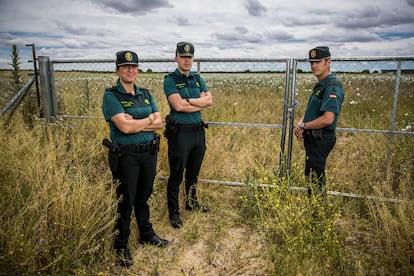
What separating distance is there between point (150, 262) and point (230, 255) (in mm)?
912

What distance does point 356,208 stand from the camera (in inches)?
170

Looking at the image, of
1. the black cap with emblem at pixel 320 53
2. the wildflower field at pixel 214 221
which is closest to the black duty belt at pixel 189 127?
the wildflower field at pixel 214 221

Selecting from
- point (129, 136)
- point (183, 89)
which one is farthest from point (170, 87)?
point (129, 136)

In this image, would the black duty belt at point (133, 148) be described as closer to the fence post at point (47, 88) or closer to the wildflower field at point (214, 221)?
the wildflower field at point (214, 221)

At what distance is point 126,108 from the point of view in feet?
10.1

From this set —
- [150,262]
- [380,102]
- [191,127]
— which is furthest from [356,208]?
[380,102]

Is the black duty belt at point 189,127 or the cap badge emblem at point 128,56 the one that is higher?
the cap badge emblem at point 128,56

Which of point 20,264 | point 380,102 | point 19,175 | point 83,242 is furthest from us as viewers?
point 380,102

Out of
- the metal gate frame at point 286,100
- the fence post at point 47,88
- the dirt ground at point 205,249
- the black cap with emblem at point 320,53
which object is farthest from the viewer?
the fence post at point 47,88

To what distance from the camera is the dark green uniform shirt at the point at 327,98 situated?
11.2 ft

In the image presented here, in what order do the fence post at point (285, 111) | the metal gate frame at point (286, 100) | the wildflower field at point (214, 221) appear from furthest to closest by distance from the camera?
the fence post at point (285, 111)
the metal gate frame at point (286, 100)
the wildflower field at point (214, 221)

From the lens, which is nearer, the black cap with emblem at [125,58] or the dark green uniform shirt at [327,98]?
the black cap with emblem at [125,58]

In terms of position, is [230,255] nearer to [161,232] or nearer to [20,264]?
[161,232]

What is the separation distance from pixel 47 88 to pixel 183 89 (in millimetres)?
2745
